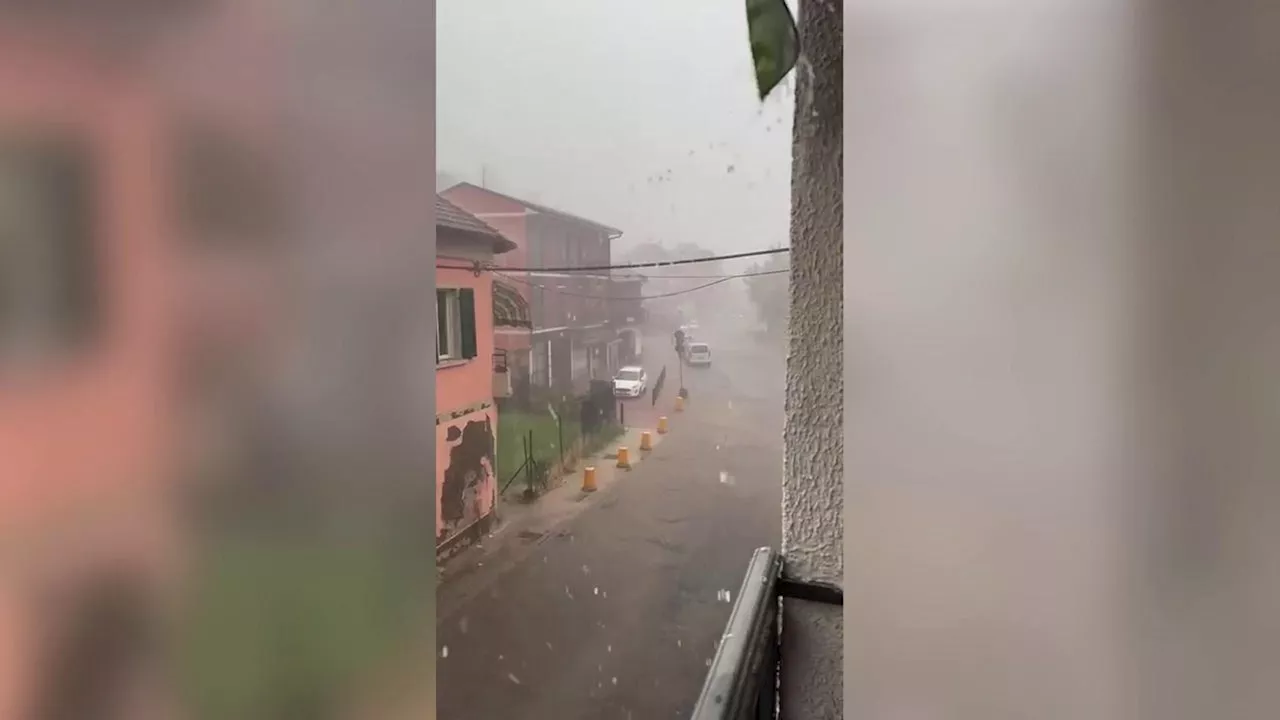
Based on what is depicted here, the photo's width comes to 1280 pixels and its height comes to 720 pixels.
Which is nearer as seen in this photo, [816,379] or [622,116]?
[622,116]

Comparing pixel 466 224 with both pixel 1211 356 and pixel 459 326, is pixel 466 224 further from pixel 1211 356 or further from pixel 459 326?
pixel 1211 356

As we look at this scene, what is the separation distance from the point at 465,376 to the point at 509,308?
0.08 metres

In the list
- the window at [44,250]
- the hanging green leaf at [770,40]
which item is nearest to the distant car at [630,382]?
the hanging green leaf at [770,40]

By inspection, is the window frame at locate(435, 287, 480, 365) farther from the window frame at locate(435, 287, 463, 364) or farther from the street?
the street

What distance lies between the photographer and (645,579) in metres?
0.65

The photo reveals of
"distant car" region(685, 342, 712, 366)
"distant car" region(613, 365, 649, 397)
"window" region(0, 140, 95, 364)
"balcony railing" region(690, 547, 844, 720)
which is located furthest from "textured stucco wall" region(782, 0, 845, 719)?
"window" region(0, 140, 95, 364)

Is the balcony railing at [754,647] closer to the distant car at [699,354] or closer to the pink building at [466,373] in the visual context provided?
the distant car at [699,354]

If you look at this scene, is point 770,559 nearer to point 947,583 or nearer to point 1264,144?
point 947,583

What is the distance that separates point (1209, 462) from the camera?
63 cm

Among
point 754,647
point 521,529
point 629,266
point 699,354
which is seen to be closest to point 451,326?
point 521,529

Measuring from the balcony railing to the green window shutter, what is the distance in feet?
1.47

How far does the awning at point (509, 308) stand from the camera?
1.34 feet

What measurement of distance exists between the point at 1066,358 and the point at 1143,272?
92mm

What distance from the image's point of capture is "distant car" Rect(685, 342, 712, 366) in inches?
30.4
